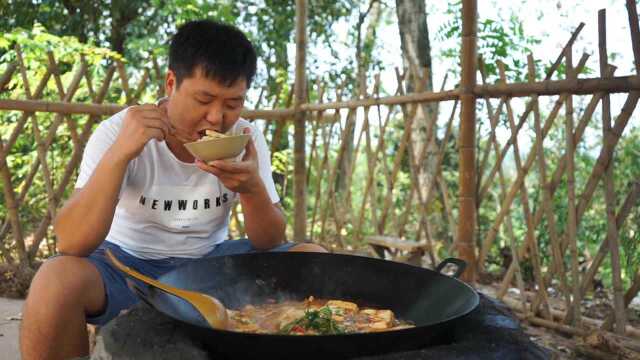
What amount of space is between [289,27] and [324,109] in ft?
12.8

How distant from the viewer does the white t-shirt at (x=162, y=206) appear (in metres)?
2.16

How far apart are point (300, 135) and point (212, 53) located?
10.3 feet

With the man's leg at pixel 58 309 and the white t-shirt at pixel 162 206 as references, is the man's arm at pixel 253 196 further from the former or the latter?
the man's leg at pixel 58 309

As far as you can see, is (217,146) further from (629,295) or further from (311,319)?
(629,295)

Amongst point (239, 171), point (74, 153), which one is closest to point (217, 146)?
point (239, 171)

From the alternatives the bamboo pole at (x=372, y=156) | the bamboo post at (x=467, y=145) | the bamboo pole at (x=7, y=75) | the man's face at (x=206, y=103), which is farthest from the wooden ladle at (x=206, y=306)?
the bamboo pole at (x=7, y=75)

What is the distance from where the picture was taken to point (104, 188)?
1.79 m

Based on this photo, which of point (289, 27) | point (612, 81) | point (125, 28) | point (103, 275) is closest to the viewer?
point (103, 275)

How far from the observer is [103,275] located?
1906 mm

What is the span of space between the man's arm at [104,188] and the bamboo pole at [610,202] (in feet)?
7.82

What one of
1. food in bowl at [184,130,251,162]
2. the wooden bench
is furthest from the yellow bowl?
the wooden bench

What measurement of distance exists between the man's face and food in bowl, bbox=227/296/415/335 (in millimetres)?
659

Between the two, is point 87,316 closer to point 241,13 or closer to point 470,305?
point 470,305

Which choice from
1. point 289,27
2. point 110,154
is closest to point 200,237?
point 110,154
